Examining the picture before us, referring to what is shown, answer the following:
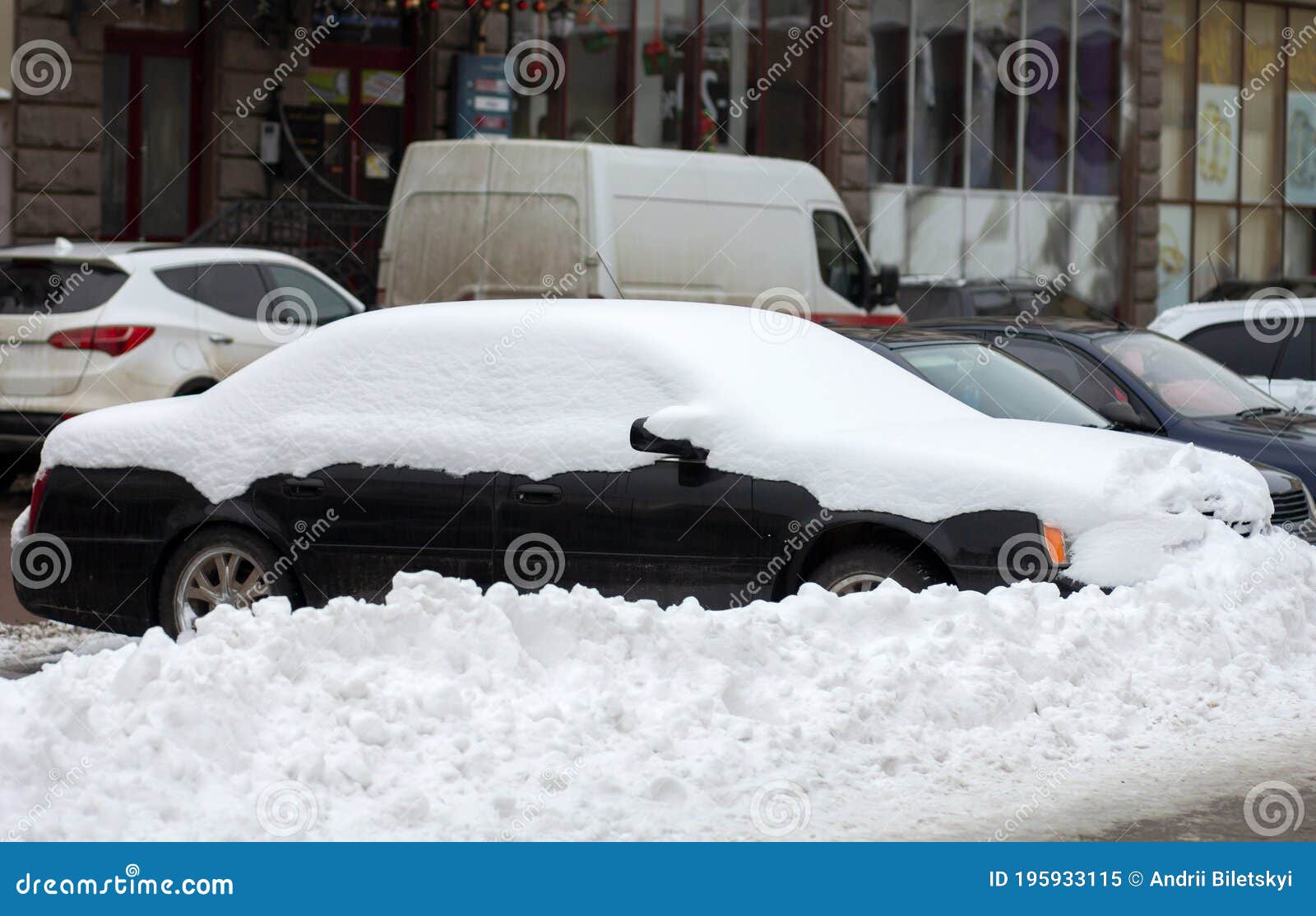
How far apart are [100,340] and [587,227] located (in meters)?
3.83

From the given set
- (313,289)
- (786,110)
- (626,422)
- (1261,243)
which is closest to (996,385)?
(626,422)

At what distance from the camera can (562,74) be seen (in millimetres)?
23844

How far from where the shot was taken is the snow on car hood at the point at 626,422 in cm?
721

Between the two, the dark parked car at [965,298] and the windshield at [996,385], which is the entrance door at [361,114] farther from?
the windshield at [996,385]

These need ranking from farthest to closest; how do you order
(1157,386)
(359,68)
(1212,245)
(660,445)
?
(1212,245) → (359,68) → (1157,386) → (660,445)

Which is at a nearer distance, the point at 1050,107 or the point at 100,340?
the point at 100,340

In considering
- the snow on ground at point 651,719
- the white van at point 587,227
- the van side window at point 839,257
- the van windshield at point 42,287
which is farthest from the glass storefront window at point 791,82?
the snow on ground at point 651,719

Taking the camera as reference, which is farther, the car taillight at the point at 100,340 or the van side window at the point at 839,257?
the van side window at the point at 839,257

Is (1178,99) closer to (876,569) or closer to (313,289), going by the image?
(313,289)

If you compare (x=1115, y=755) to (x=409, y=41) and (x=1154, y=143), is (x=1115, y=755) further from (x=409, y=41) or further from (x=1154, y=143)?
(x=1154, y=143)

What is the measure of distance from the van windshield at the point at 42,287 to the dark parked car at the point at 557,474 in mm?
4953

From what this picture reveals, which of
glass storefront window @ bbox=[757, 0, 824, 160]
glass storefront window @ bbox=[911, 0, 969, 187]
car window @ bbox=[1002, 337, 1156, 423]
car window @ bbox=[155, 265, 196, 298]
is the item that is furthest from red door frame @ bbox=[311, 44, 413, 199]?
car window @ bbox=[1002, 337, 1156, 423]

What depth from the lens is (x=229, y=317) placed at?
14156mm

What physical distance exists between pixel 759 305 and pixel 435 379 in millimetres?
8449
